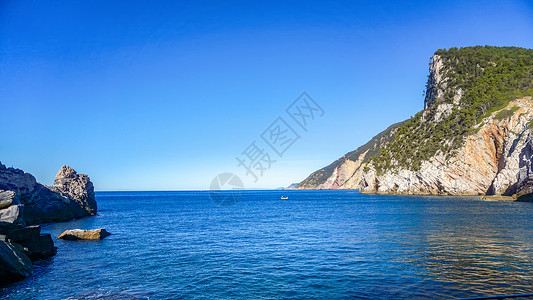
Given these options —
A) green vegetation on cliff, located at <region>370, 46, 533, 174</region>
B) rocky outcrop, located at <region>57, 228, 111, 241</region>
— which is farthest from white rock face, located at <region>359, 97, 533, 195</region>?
rocky outcrop, located at <region>57, 228, 111, 241</region>

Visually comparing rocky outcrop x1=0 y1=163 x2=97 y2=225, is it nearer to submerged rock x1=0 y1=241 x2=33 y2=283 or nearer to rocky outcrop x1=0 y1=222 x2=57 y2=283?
rocky outcrop x1=0 y1=222 x2=57 y2=283

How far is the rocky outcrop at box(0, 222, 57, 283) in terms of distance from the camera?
62.3 ft

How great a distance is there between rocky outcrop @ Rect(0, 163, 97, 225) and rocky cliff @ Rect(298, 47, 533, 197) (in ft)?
338

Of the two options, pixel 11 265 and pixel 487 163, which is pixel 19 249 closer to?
pixel 11 265

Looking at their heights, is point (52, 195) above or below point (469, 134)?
below

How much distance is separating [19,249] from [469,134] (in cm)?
11994

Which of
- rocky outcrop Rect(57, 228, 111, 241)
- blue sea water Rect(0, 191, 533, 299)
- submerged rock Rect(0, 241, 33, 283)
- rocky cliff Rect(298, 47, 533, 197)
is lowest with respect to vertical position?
blue sea water Rect(0, 191, 533, 299)

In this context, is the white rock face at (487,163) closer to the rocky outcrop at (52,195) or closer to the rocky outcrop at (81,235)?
the rocky outcrop at (81,235)

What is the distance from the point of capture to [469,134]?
103m

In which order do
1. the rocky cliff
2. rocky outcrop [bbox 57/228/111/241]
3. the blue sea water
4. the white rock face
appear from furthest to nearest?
the rocky cliff < the white rock face < rocky outcrop [bbox 57/228/111/241] < the blue sea water

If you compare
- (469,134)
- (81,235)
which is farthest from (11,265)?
(469,134)

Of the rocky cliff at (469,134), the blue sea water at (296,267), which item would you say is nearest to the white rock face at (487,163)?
the rocky cliff at (469,134)

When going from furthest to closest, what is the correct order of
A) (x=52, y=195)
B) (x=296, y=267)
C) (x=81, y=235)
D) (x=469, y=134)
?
(x=469, y=134), (x=52, y=195), (x=81, y=235), (x=296, y=267)

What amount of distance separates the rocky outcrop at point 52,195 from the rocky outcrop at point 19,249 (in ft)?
33.7
